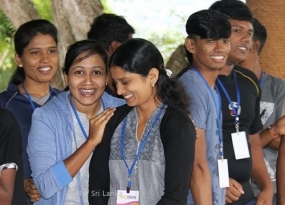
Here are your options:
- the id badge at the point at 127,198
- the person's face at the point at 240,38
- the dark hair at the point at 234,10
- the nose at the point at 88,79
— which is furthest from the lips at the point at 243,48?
the id badge at the point at 127,198

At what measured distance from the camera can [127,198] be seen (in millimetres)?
3201

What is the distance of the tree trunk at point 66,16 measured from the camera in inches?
263

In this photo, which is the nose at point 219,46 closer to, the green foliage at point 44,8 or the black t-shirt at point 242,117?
the black t-shirt at point 242,117

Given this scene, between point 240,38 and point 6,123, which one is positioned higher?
point 240,38

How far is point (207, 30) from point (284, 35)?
187 centimetres

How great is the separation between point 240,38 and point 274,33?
1309 mm

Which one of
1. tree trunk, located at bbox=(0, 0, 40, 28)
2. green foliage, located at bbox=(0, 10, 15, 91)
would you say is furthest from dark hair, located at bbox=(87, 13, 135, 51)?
green foliage, located at bbox=(0, 10, 15, 91)

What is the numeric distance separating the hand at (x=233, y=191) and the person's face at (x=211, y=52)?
2.08ft

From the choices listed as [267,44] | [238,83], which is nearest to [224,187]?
[238,83]

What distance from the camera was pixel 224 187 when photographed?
3.74 m

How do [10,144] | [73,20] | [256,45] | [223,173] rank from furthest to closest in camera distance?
[73,20]
[256,45]
[223,173]
[10,144]

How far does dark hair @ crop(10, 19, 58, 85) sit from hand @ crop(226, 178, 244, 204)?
52.5 inches

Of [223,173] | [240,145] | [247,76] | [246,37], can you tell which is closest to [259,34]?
[246,37]

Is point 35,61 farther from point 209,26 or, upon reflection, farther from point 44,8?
point 44,8
